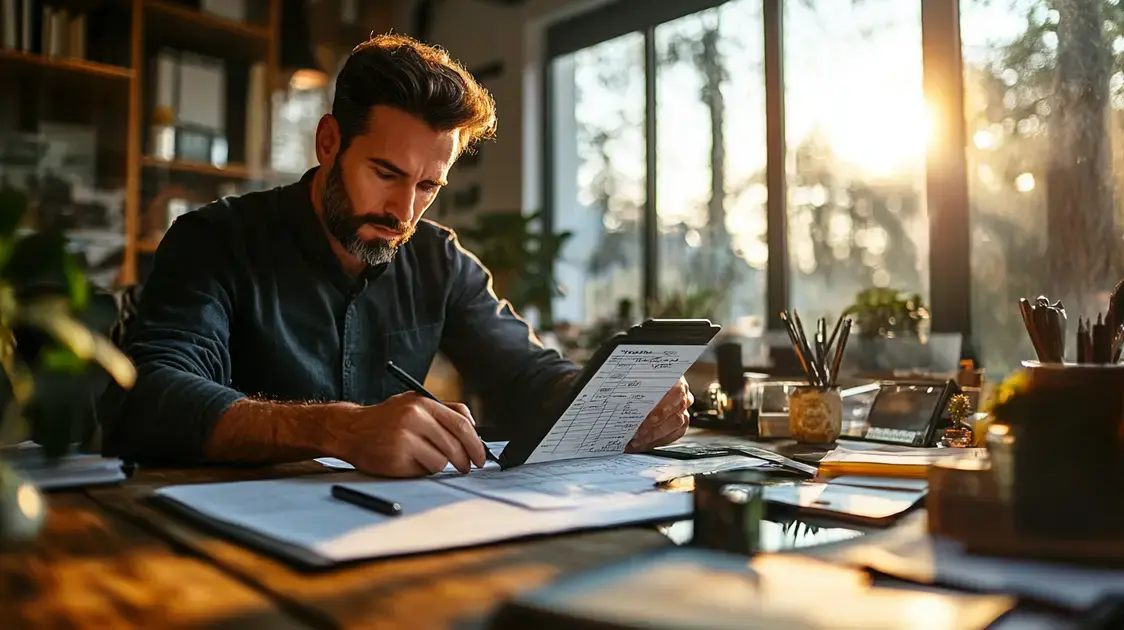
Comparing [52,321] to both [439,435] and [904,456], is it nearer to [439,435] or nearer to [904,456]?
[439,435]

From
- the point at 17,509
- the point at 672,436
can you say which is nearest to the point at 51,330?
the point at 17,509

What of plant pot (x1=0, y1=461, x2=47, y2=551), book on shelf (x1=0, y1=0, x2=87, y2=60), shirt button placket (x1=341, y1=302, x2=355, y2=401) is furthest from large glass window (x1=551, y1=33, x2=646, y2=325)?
plant pot (x1=0, y1=461, x2=47, y2=551)

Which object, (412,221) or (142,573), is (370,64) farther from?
(142,573)

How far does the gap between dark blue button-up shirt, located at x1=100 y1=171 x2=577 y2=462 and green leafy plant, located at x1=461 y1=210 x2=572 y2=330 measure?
1.24 metres

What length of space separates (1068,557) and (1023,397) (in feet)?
0.44

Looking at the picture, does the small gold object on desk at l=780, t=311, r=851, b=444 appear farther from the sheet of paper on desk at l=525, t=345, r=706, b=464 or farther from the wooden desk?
the wooden desk

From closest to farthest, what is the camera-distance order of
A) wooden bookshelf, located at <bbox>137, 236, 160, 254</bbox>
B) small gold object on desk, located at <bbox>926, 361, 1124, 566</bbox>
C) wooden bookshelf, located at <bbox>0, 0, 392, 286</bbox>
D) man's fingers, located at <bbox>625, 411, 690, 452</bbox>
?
small gold object on desk, located at <bbox>926, 361, 1124, 566</bbox>, man's fingers, located at <bbox>625, 411, 690, 452</bbox>, wooden bookshelf, located at <bbox>0, 0, 392, 286</bbox>, wooden bookshelf, located at <bbox>137, 236, 160, 254</bbox>

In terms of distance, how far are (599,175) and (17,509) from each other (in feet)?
9.96

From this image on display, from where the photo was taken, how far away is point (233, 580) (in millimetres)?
610

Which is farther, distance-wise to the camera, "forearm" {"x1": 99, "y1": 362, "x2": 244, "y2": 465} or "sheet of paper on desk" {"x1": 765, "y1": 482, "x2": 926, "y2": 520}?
"forearm" {"x1": 99, "y1": 362, "x2": 244, "y2": 465}

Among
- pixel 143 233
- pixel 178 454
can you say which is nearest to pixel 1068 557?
pixel 178 454

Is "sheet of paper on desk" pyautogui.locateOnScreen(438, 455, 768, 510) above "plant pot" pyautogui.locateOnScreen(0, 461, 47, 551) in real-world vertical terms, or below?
below

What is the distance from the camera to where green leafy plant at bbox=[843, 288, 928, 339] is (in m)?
2.03

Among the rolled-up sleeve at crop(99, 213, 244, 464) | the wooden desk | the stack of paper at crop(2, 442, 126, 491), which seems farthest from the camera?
the rolled-up sleeve at crop(99, 213, 244, 464)
